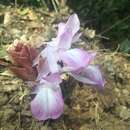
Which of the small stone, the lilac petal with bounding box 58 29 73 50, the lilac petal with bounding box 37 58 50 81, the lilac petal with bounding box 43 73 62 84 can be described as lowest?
the small stone

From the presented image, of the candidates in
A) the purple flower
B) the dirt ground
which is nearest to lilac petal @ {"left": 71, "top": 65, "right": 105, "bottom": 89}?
the purple flower

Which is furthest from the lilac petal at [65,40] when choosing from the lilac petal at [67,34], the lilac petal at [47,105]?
the lilac petal at [47,105]

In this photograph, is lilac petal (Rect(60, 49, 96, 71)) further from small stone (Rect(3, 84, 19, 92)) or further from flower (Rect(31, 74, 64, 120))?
small stone (Rect(3, 84, 19, 92))

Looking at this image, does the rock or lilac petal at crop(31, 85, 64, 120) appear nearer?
lilac petal at crop(31, 85, 64, 120)

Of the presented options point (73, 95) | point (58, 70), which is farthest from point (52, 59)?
point (73, 95)

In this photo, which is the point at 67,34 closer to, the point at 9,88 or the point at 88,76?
the point at 88,76

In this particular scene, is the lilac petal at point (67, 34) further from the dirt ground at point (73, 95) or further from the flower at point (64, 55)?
the dirt ground at point (73, 95)

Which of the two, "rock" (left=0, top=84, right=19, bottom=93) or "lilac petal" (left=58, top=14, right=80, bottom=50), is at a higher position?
"lilac petal" (left=58, top=14, right=80, bottom=50)

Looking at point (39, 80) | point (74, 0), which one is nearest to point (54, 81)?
point (39, 80)
